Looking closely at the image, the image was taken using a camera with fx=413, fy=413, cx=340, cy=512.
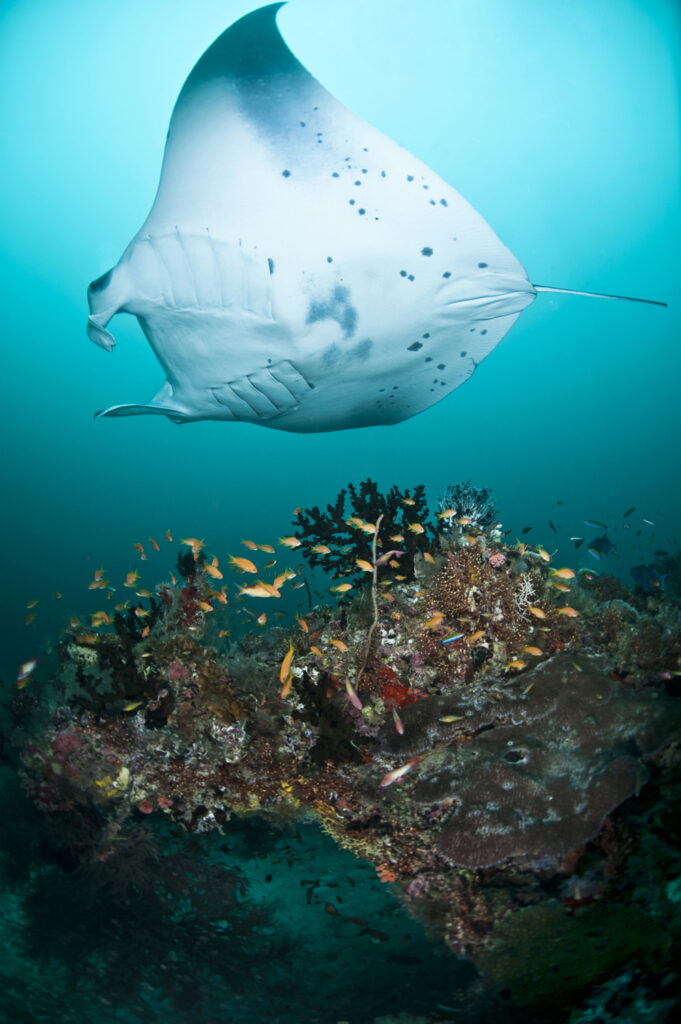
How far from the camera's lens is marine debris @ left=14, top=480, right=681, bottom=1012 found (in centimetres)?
279

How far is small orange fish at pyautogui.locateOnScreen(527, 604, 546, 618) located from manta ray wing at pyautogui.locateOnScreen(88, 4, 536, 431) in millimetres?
2868

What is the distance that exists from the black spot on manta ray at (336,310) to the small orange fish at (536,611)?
3.38 meters

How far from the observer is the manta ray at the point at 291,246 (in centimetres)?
369

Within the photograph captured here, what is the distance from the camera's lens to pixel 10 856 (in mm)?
4438

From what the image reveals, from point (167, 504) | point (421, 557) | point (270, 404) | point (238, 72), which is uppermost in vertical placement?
point (167, 504)

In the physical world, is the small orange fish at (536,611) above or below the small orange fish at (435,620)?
above

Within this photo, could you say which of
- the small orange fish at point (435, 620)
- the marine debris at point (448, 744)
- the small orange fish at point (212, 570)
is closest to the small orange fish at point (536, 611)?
the marine debris at point (448, 744)

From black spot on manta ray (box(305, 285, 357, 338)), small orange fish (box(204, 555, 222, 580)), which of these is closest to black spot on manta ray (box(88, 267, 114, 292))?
black spot on manta ray (box(305, 285, 357, 338))

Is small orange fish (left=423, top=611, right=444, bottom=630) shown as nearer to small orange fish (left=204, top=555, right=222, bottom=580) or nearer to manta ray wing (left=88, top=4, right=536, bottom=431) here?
small orange fish (left=204, top=555, right=222, bottom=580)

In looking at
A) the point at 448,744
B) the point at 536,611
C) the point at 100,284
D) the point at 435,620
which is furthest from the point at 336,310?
the point at 448,744

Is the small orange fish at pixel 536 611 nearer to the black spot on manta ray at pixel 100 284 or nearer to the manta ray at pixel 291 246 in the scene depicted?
the manta ray at pixel 291 246

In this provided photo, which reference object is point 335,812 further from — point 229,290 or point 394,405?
point 229,290

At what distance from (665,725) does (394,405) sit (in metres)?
4.35

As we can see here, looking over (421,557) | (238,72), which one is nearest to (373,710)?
(421,557)
